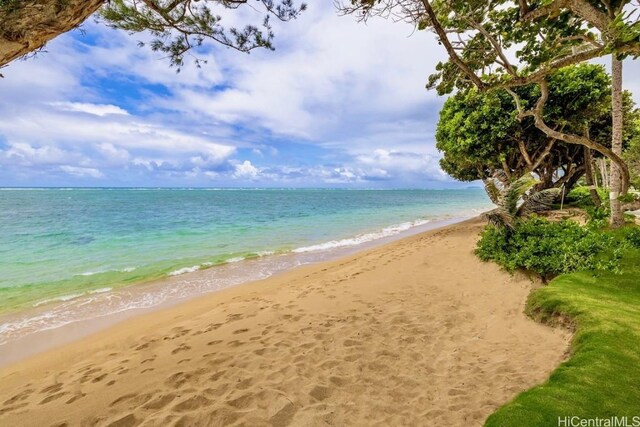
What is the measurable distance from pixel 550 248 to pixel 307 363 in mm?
6553

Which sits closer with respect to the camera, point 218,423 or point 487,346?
point 218,423

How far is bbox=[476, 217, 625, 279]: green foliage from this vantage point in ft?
21.4

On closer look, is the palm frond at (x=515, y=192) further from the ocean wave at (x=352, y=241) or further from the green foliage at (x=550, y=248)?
the ocean wave at (x=352, y=241)

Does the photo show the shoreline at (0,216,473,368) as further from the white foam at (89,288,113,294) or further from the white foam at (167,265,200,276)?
the white foam at (89,288,113,294)

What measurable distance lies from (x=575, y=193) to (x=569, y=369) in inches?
979

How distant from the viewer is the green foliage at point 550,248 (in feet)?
21.4

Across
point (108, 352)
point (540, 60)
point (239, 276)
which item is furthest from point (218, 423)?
point (239, 276)

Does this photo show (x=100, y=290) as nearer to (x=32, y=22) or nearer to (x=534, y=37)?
(x=32, y=22)

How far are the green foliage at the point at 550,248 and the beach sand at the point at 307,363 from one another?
0.61 metres

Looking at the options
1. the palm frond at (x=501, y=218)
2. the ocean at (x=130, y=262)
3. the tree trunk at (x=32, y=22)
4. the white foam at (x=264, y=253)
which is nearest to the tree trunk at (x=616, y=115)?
the palm frond at (x=501, y=218)

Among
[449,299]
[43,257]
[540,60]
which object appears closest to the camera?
[540,60]

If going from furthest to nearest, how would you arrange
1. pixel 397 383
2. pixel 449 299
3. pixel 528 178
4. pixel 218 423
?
pixel 528 178 → pixel 449 299 → pixel 397 383 → pixel 218 423

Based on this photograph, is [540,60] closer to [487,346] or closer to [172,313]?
[487,346]

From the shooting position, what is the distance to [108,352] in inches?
204
